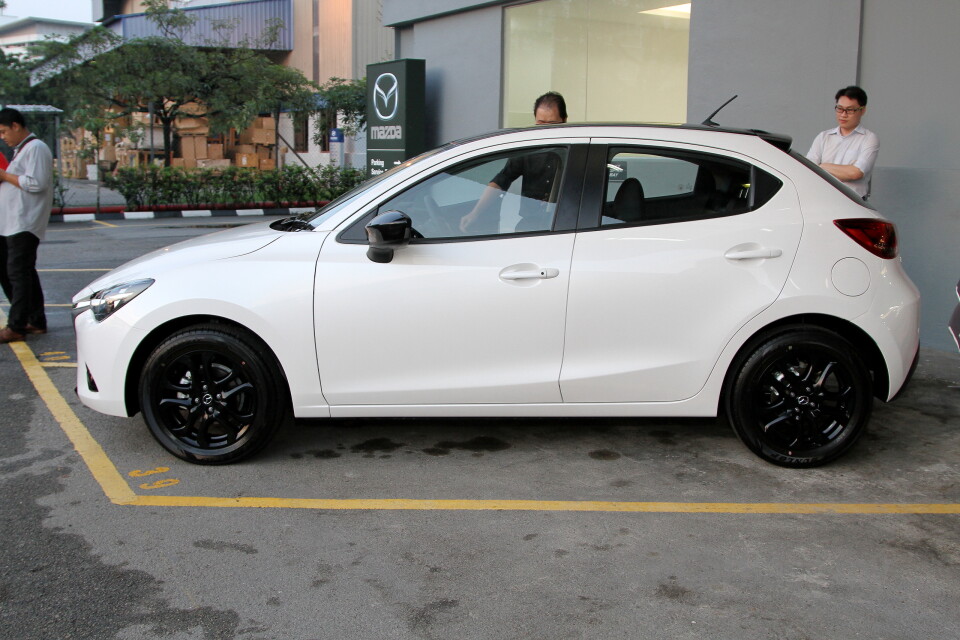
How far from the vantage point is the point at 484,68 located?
40.0 ft

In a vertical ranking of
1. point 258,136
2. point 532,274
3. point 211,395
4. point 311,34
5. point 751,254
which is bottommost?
point 211,395

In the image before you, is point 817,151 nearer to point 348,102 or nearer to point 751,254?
point 751,254

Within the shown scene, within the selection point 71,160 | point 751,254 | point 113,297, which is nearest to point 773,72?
point 751,254

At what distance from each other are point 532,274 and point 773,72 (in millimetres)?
4814

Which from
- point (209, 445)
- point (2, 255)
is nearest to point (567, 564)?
point (209, 445)

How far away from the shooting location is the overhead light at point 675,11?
9.29 m

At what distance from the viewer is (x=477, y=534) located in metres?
3.95

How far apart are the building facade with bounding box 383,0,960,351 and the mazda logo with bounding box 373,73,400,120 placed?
1.58 m

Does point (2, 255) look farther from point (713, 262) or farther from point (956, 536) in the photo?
point (956, 536)

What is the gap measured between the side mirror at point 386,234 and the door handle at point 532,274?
540 millimetres

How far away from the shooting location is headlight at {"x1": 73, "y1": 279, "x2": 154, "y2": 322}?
464 centimetres

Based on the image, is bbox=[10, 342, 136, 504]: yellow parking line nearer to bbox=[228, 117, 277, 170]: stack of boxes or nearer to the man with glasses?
the man with glasses

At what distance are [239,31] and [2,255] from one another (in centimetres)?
2864

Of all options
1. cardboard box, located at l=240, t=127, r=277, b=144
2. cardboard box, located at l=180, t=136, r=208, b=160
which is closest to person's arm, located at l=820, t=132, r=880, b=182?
cardboard box, located at l=240, t=127, r=277, b=144
